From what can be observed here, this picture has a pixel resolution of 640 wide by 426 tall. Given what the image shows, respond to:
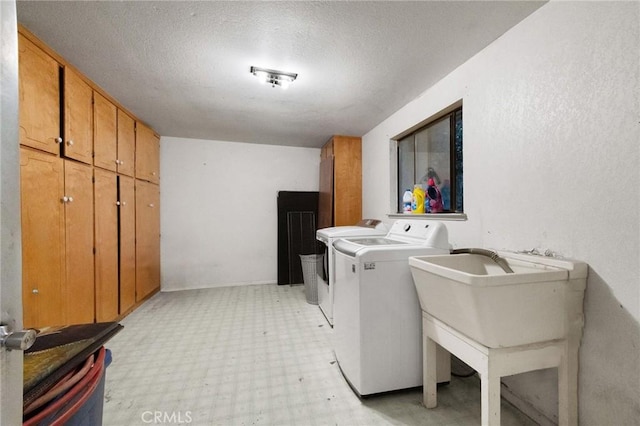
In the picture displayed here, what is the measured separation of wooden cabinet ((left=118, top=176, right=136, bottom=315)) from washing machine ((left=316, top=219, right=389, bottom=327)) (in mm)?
2132

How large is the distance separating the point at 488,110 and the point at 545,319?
1.28 m

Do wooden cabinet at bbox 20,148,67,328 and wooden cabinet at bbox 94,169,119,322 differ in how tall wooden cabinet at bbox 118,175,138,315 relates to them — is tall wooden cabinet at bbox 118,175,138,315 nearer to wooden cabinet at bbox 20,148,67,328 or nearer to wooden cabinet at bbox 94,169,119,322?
wooden cabinet at bbox 94,169,119,322

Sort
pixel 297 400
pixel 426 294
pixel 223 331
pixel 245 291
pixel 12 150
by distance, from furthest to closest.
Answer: pixel 245 291 → pixel 223 331 → pixel 297 400 → pixel 426 294 → pixel 12 150

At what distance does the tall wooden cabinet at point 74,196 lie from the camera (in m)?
1.58

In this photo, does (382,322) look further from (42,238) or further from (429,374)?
(42,238)

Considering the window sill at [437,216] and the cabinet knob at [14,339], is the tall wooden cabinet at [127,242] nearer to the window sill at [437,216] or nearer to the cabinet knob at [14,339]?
the cabinet knob at [14,339]

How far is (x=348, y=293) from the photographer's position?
165 centimetres

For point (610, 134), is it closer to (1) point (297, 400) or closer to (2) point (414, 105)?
(2) point (414, 105)

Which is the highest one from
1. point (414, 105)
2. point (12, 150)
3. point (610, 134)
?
point (414, 105)

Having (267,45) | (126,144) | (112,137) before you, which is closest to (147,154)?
(126,144)

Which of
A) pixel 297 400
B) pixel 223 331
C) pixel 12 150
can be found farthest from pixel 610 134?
pixel 223 331

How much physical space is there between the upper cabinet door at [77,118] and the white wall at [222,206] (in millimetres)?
1610

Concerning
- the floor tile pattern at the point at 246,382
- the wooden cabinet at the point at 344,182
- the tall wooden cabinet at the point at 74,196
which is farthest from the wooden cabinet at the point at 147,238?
the wooden cabinet at the point at 344,182

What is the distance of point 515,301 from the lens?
1081 mm
